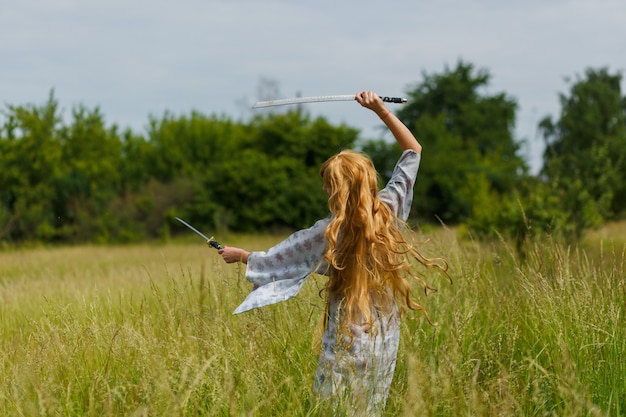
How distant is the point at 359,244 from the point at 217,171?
87.3ft

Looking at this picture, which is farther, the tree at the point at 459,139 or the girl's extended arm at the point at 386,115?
the tree at the point at 459,139

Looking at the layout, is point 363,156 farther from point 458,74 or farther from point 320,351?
point 458,74

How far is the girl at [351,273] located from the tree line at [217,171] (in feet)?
64.8

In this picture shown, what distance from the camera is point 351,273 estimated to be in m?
3.63

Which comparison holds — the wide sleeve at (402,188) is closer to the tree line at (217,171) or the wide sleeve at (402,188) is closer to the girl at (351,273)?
the girl at (351,273)

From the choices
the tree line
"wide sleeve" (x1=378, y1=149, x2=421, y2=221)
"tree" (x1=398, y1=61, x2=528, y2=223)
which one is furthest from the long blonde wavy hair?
"tree" (x1=398, y1=61, x2=528, y2=223)

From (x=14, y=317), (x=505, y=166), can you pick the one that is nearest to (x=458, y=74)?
(x=505, y=166)

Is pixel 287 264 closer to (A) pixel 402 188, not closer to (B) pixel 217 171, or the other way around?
(A) pixel 402 188

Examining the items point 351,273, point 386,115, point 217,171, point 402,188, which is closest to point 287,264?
point 351,273

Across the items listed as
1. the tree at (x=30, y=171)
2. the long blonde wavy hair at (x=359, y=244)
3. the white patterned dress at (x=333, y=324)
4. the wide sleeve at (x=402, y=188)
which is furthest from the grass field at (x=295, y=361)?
the tree at (x=30, y=171)

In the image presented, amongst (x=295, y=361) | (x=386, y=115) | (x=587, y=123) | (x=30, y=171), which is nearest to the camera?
(x=386, y=115)

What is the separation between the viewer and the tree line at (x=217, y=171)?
27.9m

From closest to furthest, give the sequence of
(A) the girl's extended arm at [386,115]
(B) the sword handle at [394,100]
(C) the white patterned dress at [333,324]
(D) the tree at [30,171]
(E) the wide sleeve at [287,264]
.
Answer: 1. (C) the white patterned dress at [333,324]
2. (E) the wide sleeve at [287,264]
3. (B) the sword handle at [394,100]
4. (A) the girl's extended arm at [386,115]
5. (D) the tree at [30,171]

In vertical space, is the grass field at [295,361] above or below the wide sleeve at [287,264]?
below
